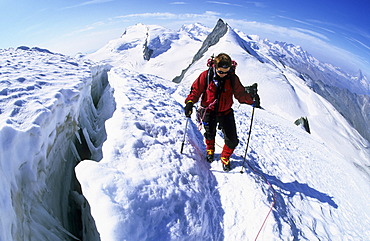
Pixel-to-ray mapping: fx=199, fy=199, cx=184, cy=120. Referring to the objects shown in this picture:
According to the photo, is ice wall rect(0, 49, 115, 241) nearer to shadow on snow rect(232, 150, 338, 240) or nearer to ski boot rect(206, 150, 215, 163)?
ski boot rect(206, 150, 215, 163)

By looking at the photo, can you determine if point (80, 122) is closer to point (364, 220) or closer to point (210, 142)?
point (210, 142)

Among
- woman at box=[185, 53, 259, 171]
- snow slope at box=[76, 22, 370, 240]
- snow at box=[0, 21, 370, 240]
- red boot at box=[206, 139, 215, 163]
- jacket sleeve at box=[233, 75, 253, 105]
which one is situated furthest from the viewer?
red boot at box=[206, 139, 215, 163]

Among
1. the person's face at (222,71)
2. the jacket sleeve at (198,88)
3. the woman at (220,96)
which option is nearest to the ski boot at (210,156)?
the woman at (220,96)

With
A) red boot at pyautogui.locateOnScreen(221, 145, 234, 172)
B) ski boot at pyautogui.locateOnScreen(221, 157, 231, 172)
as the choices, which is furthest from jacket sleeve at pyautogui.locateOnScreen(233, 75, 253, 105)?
ski boot at pyautogui.locateOnScreen(221, 157, 231, 172)

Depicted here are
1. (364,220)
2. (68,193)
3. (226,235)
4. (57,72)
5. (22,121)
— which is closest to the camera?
(22,121)

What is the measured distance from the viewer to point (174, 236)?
119 inches

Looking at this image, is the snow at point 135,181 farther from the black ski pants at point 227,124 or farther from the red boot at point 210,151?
the black ski pants at point 227,124

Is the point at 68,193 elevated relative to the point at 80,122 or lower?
lower

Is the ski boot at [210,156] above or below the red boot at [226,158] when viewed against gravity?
below

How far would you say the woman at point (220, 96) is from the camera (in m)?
4.10

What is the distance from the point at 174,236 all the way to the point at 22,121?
111 inches

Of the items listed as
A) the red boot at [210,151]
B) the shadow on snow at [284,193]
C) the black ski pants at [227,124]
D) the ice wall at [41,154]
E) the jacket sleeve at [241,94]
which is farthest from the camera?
the red boot at [210,151]

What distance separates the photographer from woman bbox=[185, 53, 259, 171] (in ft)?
13.4

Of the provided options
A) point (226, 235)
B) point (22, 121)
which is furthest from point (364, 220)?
point (22, 121)
